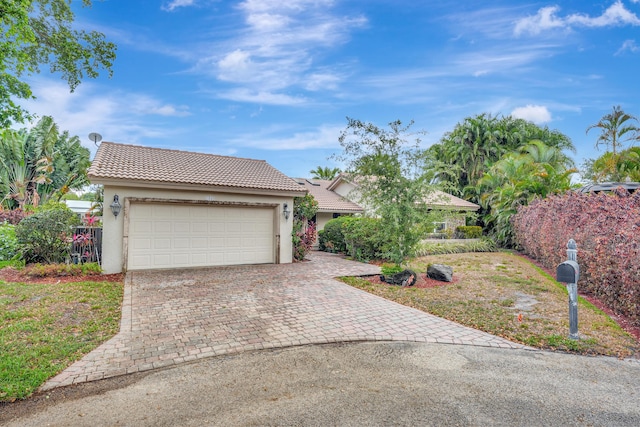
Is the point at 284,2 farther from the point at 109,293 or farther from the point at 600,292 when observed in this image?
the point at 600,292

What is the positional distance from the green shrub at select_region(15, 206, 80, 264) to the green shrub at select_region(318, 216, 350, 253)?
33.0ft

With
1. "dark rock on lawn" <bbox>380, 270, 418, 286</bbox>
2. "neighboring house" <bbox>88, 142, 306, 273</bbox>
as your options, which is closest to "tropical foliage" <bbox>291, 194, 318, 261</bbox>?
"neighboring house" <bbox>88, 142, 306, 273</bbox>

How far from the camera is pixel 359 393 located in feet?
10.9

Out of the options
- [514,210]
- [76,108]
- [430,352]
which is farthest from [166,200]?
[514,210]

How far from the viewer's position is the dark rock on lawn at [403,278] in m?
8.98

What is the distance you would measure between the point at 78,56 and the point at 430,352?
12.6 m

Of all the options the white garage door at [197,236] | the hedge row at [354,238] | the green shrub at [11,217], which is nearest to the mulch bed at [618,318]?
the hedge row at [354,238]

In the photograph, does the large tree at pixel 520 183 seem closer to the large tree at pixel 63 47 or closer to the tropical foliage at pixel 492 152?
the tropical foliage at pixel 492 152

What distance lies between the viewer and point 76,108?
14352 millimetres

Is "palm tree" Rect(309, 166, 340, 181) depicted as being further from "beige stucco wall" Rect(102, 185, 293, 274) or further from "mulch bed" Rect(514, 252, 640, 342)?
"mulch bed" Rect(514, 252, 640, 342)

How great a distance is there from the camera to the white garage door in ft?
33.6

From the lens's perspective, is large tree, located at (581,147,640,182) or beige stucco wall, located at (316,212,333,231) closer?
large tree, located at (581,147,640,182)

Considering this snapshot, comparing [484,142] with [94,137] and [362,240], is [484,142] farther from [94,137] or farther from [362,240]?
[94,137]

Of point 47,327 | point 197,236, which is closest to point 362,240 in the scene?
point 197,236
